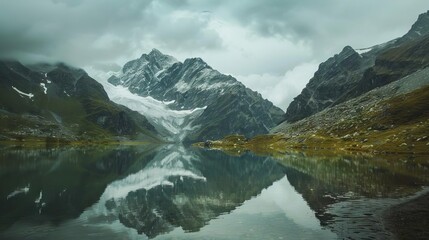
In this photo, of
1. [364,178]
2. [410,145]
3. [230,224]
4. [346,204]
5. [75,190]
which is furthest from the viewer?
[410,145]

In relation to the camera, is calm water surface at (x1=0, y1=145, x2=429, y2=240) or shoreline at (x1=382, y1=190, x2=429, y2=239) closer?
shoreline at (x1=382, y1=190, x2=429, y2=239)

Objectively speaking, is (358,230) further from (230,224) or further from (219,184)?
(219,184)

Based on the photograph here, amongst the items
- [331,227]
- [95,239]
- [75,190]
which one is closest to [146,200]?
[75,190]

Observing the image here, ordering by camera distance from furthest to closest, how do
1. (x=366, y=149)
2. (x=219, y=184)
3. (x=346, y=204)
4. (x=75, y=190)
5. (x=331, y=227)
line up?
(x=366, y=149)
(x=219, y=184)
(x=75, y=190)
(x=346, y=204)
(x=331, y=227)

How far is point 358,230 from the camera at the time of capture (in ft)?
133

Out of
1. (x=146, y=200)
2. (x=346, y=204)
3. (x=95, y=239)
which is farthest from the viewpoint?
(x=146, y=200)

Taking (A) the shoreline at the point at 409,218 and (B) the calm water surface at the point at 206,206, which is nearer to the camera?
(A) the shoreline at the point at 409,218

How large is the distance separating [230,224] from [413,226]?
20091mm

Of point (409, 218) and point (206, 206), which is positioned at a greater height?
point (409, 218)

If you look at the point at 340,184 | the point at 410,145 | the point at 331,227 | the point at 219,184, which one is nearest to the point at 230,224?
the point at 331,227

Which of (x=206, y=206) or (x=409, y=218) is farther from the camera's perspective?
(x=206, y=206)

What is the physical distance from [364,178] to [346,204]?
31586 millimetres

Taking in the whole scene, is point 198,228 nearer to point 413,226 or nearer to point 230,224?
point 230,224

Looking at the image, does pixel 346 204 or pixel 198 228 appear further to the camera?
pixel 346 204
